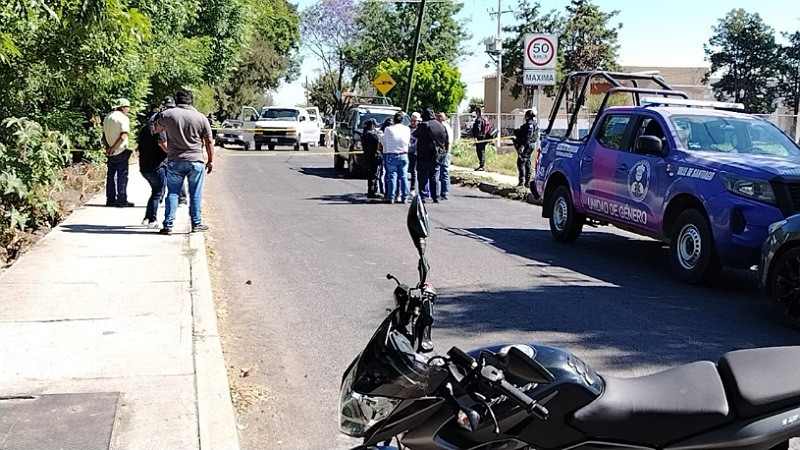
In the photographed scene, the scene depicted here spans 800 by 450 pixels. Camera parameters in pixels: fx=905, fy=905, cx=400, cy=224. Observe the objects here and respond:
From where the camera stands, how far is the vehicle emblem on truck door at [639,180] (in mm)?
10234

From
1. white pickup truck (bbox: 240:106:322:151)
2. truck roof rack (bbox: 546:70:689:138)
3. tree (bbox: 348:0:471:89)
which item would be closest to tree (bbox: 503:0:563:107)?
tree (bbox: 348:0:471:89)

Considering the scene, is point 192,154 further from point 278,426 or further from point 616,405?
point 616,405

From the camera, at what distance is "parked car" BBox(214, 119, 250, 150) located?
4019 centimetres

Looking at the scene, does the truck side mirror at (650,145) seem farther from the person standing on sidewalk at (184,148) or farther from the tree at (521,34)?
the tree at (521,34)

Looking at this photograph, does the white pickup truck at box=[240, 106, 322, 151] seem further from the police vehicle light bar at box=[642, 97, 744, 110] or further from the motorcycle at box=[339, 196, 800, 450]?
the motorcycle at box=[339, 196, 800, 450]

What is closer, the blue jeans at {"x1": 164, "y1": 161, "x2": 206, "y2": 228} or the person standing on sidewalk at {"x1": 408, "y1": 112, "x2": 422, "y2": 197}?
the blue jeans at {"x1": 164, "y1": 161, "x2": 206, "y2": 228}

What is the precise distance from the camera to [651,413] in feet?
9.72

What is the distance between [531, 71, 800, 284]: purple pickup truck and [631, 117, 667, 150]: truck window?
0.01 m

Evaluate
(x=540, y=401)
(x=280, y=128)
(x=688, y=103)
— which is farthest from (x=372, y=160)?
(x=280, y=128)

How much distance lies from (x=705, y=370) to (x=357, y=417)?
1.24 metres

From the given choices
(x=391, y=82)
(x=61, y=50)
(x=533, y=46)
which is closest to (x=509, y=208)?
(x=533, y=46)

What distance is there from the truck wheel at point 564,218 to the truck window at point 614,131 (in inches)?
39.2

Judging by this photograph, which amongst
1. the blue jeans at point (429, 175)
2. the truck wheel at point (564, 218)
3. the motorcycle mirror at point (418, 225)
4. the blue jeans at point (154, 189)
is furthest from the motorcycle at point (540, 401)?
the blue jeans at point (429, 175)

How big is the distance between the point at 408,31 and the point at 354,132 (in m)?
45.4
